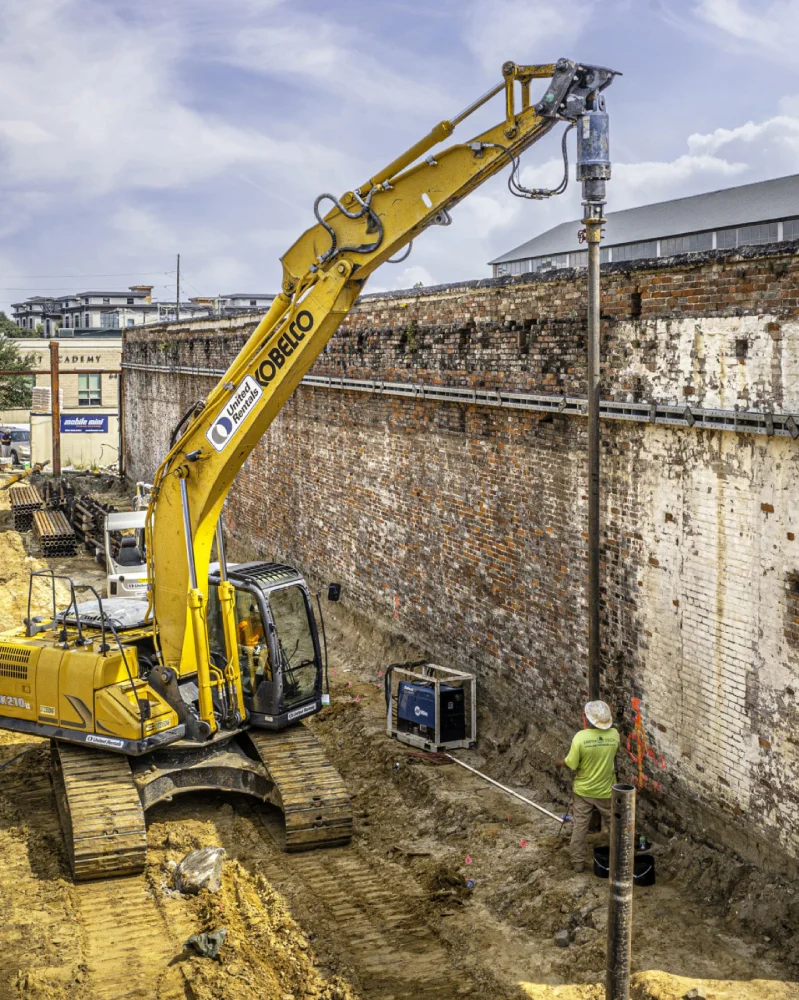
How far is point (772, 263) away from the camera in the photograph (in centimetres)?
823

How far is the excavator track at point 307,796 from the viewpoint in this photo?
10.0m

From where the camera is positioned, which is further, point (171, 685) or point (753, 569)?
point (171, 685)

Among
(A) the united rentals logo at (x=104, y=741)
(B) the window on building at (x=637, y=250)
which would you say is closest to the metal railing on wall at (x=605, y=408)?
(A) the united rentals logo at (x=104, y=741)

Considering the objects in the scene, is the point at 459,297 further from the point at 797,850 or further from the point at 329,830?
the point at 797,850

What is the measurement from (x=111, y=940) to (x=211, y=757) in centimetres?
231

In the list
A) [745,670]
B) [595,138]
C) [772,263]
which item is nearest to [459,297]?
[595,138]

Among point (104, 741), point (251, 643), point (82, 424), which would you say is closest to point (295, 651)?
point (251, 643)

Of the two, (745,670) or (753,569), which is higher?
(753,569)

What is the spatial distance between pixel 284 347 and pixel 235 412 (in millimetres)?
769

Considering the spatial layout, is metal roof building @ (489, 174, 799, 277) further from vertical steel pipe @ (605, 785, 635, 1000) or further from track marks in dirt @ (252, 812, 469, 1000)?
vertical steel pipe @ (605, 785, 635, 1000)

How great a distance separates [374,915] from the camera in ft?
29.1

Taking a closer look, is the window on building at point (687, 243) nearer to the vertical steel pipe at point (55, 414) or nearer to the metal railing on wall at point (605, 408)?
the metal railing on wall at point (605, 408)

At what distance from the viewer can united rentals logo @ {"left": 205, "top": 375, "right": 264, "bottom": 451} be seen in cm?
1012

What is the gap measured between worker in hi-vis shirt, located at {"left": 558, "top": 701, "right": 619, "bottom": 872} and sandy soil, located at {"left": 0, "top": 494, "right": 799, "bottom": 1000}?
47 cm
